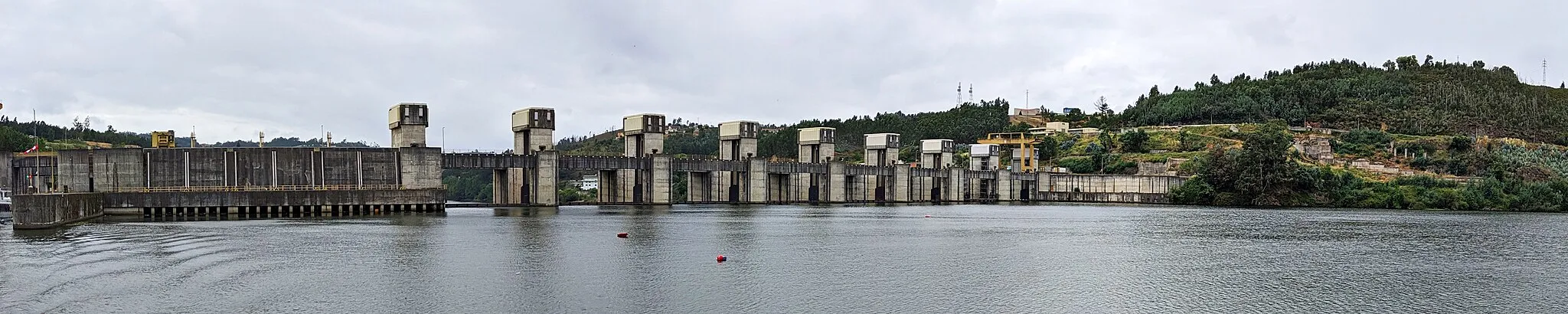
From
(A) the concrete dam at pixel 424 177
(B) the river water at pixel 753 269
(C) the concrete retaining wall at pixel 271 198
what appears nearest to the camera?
(B) the river water at pixel 753 269

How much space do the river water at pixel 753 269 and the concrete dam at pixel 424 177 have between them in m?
5.82

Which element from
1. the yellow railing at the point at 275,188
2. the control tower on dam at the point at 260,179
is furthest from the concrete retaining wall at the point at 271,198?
the yellow railing at the point at 275,188

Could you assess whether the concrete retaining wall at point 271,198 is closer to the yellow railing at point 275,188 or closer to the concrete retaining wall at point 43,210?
the yellow railing at point 275,188

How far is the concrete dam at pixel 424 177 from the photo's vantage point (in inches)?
2849

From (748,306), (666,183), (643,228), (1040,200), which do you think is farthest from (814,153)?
(748,306)

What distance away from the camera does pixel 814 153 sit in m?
131

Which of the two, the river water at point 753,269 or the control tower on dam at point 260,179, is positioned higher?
the control tower on dam at point 260,179

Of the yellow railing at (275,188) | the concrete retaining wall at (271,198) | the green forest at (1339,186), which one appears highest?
the yellow railing at (275,188)

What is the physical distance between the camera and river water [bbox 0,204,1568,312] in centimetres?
3372

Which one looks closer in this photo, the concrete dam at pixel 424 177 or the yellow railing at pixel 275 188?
the concrete dam at pixel 424 177

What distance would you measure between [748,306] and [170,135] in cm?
6426

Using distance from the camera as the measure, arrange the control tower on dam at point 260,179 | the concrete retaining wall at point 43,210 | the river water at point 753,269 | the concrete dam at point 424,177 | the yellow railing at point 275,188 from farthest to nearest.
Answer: the yellow railing at point 275,188, the concrete dam at point 424,177, the control tower on dam at point 260,179, the concrete retaining wall at point 43,210, the river water at point 753,269

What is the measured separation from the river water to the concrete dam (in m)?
5.82

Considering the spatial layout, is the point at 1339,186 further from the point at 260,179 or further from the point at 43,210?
the point at 43,210
